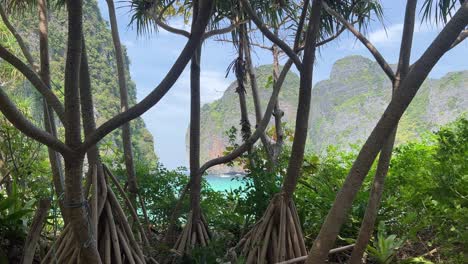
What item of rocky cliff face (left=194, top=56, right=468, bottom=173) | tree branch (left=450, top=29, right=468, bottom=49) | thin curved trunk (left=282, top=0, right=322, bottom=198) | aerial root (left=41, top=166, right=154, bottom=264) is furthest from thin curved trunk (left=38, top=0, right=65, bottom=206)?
rocky cliff face (left=194, top=56, right=468, bottom=173)

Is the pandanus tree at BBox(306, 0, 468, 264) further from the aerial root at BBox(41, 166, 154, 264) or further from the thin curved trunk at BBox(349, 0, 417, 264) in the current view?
the aerial root at BBox(41, 166, 154, 264)

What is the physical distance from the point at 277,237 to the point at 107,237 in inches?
48.5

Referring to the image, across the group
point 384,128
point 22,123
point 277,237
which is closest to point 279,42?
point 384,128

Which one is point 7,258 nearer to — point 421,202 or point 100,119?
point 421,202

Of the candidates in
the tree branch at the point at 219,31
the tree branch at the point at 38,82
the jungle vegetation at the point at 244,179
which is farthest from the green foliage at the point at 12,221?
the tree branch at the point at 219,31

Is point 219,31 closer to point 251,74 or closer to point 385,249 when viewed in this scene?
point 251,74

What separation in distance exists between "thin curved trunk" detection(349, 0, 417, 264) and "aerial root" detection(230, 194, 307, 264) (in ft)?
1.58

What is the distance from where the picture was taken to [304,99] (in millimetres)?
3182

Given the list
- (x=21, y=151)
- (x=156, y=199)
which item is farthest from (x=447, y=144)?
(x=21, y=151)

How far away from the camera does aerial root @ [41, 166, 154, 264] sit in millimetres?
2664

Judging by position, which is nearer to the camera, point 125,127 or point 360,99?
point 125,127

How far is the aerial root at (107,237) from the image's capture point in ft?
8.74

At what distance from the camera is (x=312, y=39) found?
3.10 metres

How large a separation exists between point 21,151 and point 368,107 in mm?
45195
